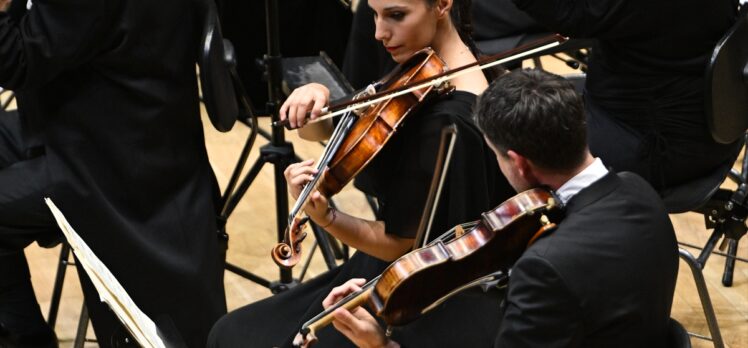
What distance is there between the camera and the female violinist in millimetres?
1982

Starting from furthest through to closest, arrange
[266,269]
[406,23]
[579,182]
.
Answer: [266,269], [406,23], [579,182]

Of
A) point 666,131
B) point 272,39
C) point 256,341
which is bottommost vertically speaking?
point 256,341

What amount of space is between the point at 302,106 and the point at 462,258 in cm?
68

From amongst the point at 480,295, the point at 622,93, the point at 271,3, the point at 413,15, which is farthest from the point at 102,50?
the point at 622,93

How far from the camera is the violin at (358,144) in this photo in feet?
6.41

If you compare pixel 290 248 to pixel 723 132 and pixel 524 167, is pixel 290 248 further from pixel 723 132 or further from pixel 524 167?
pixel 723 132

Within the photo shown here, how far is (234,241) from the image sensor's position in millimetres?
3572

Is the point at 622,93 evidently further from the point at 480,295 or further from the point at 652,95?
the point at 480,295

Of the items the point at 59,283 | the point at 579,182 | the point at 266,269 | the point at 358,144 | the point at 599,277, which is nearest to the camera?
the point at 599,277

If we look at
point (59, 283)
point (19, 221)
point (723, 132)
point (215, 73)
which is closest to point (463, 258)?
point (215, 73)

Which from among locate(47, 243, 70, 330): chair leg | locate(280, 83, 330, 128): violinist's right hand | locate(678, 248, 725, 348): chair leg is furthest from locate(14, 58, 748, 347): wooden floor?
locate(280, 83, 330, 128): violinist's right hand

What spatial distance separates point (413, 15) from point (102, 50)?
72cm

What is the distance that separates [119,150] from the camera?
Result: 2410 millimetres

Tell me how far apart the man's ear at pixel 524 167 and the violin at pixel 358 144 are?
383 mm
